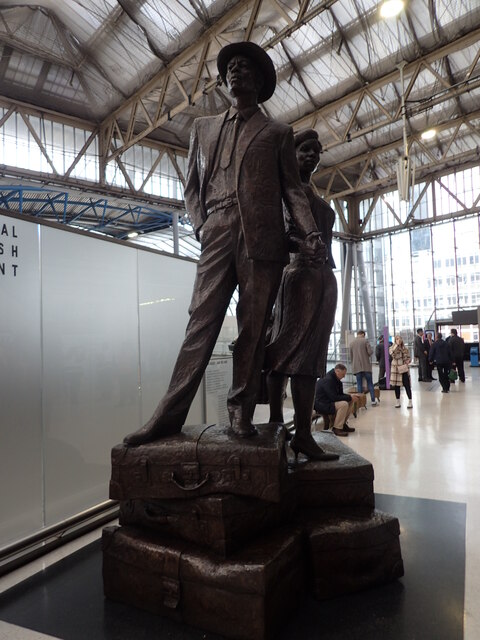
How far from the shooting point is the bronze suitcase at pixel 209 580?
1.79 m

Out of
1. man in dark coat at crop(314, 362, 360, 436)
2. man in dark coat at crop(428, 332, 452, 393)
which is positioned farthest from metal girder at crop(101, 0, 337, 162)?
man in dark coat at crop(428, 332, 452, 393)

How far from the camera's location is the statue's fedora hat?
7.45ft

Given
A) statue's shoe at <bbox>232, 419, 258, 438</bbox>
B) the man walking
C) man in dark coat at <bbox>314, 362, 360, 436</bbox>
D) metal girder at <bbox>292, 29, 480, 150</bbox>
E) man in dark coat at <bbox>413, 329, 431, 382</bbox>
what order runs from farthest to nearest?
man in dark coat at <bbox>413, 329, 431, 382</bbox> → metal girder at <bbox>292, 29, 480, 150</bbox> → the man walking → man in dark coat at <bbox>314, 362, 360, 436</bbox> → statue's shoe at <bbox>232, 419, 258, 438</bbox>

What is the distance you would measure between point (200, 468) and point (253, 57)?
2050 millimetres

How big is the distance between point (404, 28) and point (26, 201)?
36.1ft

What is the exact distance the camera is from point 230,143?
236 centimetres

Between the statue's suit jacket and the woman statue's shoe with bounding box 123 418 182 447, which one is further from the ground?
the statue's suit jacket

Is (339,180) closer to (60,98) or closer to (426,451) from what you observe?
(60,98)

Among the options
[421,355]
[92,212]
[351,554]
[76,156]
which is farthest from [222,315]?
[92,212]

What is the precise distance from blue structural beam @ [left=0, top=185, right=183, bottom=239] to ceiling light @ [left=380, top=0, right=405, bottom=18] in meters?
7.64

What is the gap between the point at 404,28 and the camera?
342 inches

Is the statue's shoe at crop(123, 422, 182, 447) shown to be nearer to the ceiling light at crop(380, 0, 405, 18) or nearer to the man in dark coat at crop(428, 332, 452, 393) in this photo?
the ceiling light at crop(380, 0, 405, 18)

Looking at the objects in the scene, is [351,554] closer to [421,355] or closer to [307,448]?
[307,448]

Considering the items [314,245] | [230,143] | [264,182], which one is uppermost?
[230,143]
